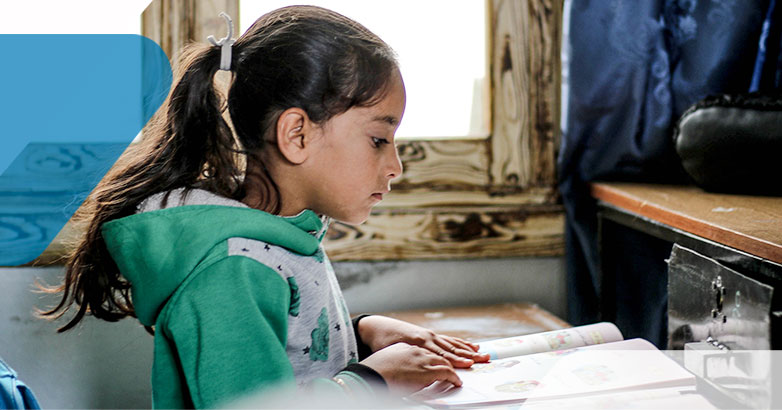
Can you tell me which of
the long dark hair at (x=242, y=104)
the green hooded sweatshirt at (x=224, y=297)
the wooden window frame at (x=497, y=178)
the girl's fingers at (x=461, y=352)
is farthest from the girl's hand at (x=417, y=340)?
the wooden window frame at (x=497, y=178)

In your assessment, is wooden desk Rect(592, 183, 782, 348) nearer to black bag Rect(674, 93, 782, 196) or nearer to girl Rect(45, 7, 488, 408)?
black bag Rect(674, 93, 782, 196)

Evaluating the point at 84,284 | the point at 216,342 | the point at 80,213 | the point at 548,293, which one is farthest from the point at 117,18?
the point at 548,293

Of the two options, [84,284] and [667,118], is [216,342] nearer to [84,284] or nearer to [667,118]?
[84,284]

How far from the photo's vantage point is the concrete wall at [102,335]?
1.28 meters

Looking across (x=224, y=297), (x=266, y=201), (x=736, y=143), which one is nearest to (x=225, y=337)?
(x=224, y=297)

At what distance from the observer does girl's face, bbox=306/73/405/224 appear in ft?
2.72

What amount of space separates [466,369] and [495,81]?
0.67m

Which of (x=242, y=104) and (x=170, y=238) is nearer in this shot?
(x=170, y=238)

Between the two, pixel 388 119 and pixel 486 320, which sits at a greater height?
pixel 388 119

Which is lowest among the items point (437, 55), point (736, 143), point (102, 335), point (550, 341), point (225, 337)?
Result: point (102, 335)

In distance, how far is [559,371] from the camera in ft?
2.68

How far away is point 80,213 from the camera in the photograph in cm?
98
